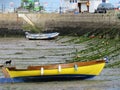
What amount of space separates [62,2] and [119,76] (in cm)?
4614

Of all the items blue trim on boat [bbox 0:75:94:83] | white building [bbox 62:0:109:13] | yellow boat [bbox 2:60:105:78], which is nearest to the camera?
yellow boat [bbox 2:60:105:78]

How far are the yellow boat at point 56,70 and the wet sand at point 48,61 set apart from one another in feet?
1.36

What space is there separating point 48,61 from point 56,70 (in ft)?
31.9

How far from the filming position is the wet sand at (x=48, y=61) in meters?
22.6

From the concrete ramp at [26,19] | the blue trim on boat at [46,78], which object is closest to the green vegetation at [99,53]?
the blue trim on boat at [46,78]

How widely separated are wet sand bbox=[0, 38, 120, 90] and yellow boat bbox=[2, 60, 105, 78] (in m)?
0.41

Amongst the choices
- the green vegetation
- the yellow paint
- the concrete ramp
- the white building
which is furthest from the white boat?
the yellow paint

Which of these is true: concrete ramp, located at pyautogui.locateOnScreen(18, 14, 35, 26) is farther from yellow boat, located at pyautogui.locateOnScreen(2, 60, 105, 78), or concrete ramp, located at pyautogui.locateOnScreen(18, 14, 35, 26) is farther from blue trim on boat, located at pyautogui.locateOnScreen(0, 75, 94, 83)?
yellow boat, located at pyautogui.locateOnScreen(2, 60, 105, 78)

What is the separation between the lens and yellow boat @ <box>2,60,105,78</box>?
23.0 metres

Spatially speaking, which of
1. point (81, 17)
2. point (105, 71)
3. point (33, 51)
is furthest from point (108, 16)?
point (105, 71)

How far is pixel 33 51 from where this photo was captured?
4059cm

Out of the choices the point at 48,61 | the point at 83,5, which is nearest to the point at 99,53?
the point at 48,61

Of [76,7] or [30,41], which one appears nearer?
[30,41]

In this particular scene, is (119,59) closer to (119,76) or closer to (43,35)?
(119,76)
